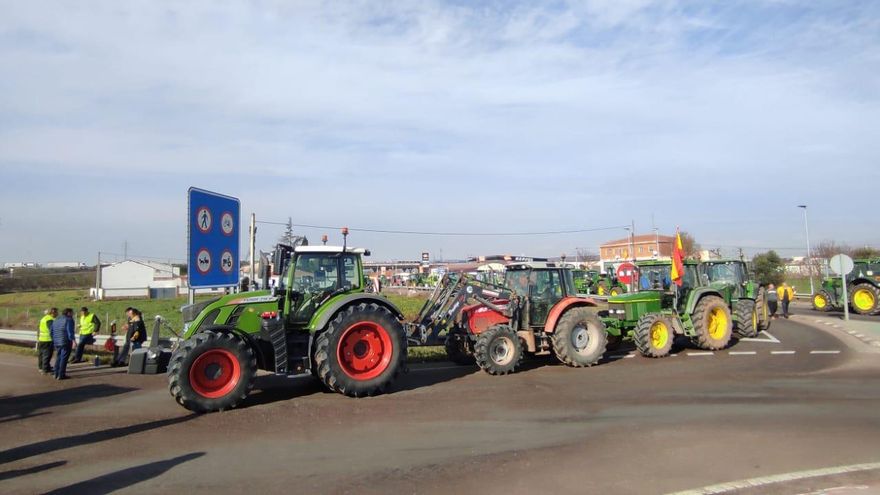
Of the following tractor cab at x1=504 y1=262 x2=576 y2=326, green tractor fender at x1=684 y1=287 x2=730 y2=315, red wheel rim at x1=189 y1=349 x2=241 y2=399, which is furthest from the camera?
green tractor fender at x1=684 y1=287 x2=730 y2=315

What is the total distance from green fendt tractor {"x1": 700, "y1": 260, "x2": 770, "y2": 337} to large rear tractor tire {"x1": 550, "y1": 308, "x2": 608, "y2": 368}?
5.09 metres

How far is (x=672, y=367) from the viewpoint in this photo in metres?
12.3

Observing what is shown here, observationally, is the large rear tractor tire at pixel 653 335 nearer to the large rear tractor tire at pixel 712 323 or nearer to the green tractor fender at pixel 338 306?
the large rear tractor tire at pixel 712 323

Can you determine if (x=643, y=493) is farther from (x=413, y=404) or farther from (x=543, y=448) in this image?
(x=413, y=404)

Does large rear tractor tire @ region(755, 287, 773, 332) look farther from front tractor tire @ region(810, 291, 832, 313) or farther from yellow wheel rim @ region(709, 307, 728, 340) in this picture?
front tractor tire @ region(810, 291, 832, 313)

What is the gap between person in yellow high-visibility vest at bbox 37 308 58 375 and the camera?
12500 mm

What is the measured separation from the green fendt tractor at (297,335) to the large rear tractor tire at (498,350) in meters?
2.08

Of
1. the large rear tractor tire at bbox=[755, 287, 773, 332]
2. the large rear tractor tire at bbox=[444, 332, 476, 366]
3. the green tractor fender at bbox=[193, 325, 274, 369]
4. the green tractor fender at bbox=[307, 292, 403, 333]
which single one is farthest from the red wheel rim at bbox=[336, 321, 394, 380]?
the large rear tractor tire at bbox=[755, 287, 773, 332]

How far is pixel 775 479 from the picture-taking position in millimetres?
5375

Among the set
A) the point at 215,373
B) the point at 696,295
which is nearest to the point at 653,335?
the point at 696,295

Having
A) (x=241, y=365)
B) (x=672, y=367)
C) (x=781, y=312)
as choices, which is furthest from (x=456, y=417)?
(x=781, y=312)

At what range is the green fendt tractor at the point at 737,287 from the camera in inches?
637

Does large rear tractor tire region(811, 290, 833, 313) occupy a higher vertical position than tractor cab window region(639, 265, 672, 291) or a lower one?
lower

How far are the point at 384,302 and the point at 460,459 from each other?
421 cm
